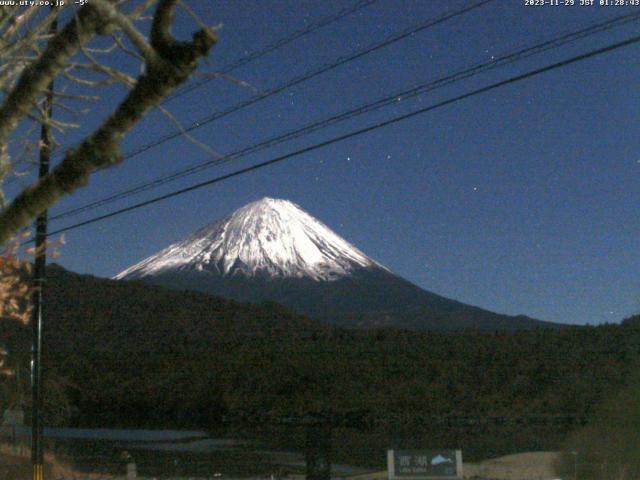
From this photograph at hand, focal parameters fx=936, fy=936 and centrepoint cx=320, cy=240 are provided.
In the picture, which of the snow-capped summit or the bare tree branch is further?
the snow-capped summit

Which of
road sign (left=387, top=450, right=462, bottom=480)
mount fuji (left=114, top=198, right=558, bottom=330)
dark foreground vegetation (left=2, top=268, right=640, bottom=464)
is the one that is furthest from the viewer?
mount fuji (left=114, top=198, right=558, bottom=330)

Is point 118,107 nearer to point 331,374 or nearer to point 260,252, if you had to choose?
point 331,374

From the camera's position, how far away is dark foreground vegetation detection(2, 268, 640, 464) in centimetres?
4925

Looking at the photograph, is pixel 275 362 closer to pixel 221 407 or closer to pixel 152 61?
pixel 221 407

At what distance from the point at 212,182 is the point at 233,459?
65.3ft

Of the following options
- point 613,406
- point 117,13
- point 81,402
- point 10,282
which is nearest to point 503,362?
point 613,406

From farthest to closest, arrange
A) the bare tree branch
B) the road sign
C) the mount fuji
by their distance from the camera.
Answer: the mount fuji, the road sign, the bare tree branch

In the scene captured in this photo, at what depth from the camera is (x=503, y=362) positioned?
59.0 m

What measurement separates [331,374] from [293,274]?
10948 centimetres

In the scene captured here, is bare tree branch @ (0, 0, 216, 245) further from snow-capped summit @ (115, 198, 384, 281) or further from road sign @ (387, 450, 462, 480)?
snow-capped summit @ (115, 198, 384, 281)

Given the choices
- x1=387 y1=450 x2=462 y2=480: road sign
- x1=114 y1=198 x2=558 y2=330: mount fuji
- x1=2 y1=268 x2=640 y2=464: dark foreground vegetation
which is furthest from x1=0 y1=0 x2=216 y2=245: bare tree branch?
x1=114 y1=198 x2=558 y2=330: mount fuji

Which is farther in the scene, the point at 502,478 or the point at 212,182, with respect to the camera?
the point at 502,478

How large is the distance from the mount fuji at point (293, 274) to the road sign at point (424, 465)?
105850mm

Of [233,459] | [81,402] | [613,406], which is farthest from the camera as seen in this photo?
[81,402]
